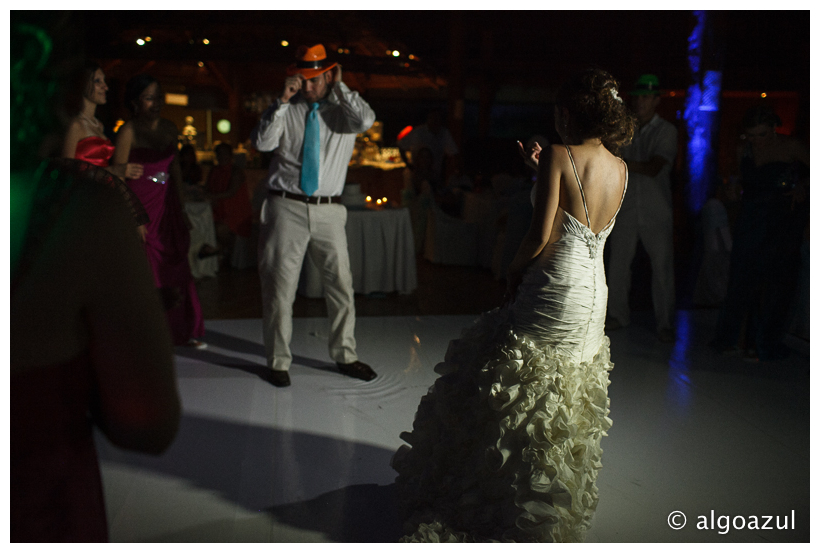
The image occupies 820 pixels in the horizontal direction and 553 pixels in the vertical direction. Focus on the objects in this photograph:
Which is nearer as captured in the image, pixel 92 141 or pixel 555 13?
pixel 92 141

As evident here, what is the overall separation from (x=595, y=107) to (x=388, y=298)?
3349mm

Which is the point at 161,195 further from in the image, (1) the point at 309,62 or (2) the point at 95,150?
(1) the point at 309,62

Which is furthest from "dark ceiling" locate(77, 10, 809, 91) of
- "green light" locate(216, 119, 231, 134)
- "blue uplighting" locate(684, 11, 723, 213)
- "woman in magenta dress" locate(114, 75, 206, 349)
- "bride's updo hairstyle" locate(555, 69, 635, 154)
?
"bride's updo hairstyle" locate(555, 69, 635, 154)

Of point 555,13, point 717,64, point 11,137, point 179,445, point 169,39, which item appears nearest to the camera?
point 11,137

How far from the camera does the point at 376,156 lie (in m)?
9.62

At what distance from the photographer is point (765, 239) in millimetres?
3396

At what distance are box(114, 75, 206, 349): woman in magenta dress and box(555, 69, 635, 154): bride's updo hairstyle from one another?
209 centimetres

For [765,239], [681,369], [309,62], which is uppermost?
[309,62]

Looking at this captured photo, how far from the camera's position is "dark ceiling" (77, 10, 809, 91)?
9.40 m

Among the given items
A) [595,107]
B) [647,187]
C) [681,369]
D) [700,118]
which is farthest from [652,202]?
[700,118]

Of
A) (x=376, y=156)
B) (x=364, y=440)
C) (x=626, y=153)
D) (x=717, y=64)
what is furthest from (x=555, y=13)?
(x=364, y=440)

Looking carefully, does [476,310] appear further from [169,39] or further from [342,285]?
[169,39]

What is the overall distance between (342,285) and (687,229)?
507 cm

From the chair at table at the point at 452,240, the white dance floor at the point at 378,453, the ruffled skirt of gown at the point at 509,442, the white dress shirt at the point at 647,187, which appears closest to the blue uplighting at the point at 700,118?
the chair at table at the point at 452,240
